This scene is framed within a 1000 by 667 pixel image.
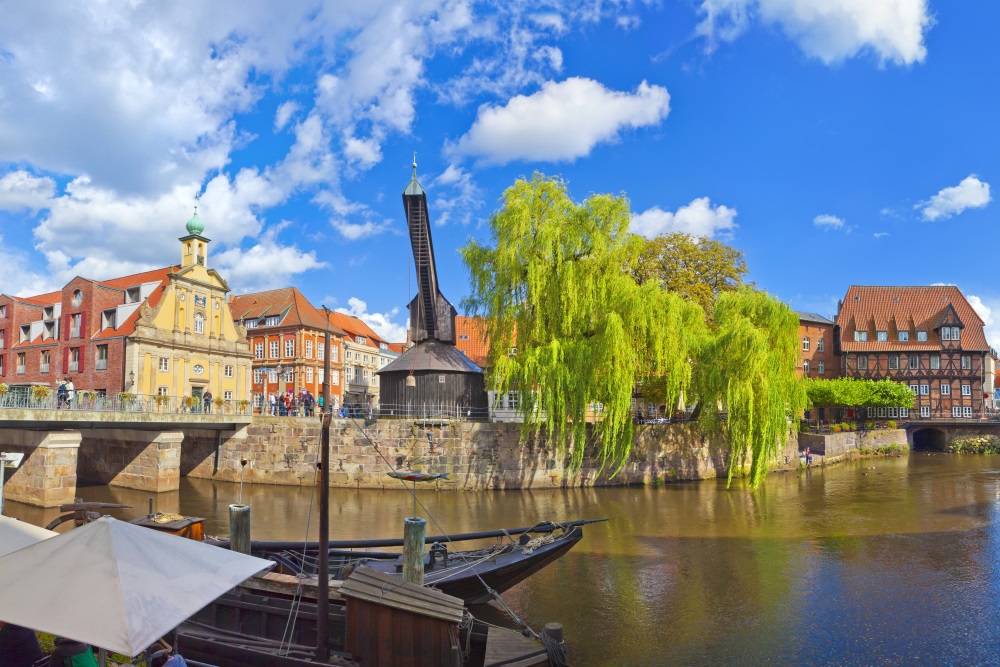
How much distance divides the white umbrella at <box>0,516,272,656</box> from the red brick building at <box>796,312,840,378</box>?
6433cm

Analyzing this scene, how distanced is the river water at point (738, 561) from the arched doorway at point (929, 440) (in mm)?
27325

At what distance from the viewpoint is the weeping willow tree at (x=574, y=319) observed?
1064 inches

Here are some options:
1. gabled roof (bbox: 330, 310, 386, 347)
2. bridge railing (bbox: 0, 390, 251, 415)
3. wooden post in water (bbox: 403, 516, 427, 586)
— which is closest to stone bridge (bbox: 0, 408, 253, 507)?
bridge railing (bbox: 0, 390, 251, 415)

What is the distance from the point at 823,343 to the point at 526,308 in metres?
45.4

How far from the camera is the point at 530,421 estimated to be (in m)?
27.9

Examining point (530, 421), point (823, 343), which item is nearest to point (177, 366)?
point (530, 421)

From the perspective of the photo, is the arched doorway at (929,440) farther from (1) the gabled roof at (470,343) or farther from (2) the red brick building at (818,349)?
(1) the gabled roof at (470,343)

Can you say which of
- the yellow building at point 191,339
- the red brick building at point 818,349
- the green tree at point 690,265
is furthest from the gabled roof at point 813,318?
the yellow building at point 191,339

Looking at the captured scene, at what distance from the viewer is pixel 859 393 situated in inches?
2126

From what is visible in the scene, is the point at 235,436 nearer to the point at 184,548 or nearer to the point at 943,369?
the point at 184,548

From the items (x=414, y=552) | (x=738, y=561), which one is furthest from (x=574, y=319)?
(x=414, y=552)

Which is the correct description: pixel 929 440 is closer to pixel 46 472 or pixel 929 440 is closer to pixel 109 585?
pixel 46 472

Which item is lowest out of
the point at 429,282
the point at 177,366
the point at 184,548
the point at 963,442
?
the point at 963,442

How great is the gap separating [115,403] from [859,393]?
51655 millimetres
